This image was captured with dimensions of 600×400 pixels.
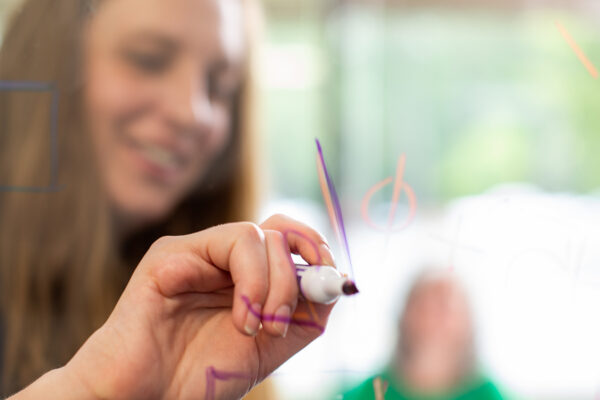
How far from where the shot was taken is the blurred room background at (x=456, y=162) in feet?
1.46

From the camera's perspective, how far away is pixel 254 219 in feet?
1.59

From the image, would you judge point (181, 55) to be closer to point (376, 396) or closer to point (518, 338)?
point (376, 396)

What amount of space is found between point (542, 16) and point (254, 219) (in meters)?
0.51

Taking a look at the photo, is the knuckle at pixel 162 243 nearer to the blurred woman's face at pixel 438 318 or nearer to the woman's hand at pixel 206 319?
the woman's hand at pixel 206 319

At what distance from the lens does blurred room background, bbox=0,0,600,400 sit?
0.44 m

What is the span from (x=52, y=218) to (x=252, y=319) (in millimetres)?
223

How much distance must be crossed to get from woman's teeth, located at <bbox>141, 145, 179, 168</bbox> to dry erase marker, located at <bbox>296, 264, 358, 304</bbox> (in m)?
0.18

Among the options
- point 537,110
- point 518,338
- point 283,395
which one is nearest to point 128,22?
point 283,395

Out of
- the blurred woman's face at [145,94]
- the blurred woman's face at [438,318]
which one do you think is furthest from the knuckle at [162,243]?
the blurred woman's face at [438,318]

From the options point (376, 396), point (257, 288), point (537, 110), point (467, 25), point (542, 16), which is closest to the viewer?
point (257, 288)

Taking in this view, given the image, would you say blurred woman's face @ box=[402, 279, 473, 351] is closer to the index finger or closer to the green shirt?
the green shirt

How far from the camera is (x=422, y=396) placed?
0.46m

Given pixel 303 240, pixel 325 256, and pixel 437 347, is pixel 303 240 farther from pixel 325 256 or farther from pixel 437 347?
pixel 437 347

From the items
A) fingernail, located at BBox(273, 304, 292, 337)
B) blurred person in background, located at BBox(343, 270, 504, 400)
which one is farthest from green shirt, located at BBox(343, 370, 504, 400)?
fingernail, located at BBox(273, 304, 292, 337)
